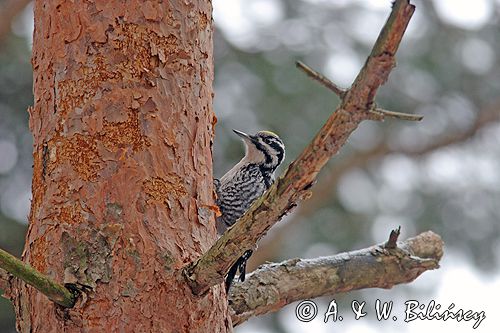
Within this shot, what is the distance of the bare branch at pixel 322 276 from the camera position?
8.89 ft

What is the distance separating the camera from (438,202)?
22.4 ft

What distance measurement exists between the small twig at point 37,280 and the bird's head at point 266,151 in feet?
6.08

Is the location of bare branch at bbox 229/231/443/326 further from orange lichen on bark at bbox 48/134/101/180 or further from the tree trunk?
orange lichen on bark at bbox 48/134/101/180

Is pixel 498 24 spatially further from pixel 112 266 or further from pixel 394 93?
pixel 112 266

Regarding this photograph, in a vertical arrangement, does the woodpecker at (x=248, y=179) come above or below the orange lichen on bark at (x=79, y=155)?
above

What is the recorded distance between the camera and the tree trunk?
2.05m

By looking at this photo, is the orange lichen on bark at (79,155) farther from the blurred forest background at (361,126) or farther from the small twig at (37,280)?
the blurred forest background at (361,126)

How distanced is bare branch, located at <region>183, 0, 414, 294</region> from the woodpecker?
144 centimetres

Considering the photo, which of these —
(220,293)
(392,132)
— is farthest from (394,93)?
(220,293)

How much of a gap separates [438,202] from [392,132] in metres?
0.71

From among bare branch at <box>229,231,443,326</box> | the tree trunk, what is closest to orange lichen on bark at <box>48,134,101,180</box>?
the tree trunk

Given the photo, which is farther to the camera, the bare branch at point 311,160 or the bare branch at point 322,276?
the bare branch at point 322,276

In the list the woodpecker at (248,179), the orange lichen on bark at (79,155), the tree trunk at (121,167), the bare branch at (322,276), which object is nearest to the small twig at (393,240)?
the bare branch at (322,276)

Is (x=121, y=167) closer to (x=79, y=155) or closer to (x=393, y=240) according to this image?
(x=79, y=155)
